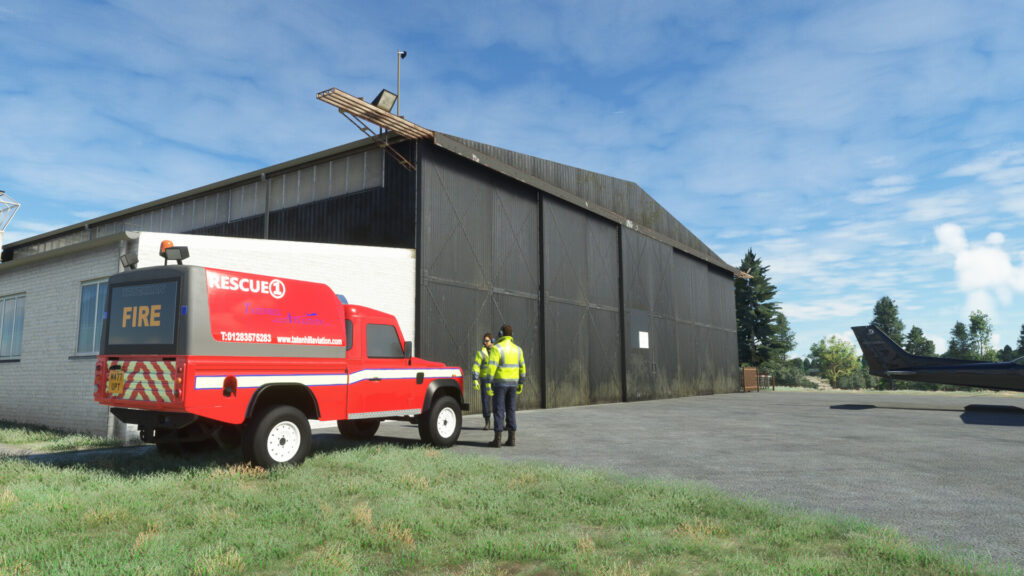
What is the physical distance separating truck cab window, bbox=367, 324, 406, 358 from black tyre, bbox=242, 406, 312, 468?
5.52 ft

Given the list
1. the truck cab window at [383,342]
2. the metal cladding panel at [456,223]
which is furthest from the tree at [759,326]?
the truck cab window at [383,342]

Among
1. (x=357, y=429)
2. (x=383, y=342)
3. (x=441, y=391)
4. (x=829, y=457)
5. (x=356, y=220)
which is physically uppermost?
(x=356, y=220)

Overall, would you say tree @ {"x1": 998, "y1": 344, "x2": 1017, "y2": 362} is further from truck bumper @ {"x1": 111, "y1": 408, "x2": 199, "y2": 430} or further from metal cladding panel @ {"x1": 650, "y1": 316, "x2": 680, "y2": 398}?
truck bumper @ {"x1": 111, "y1": 408, "x2": 199, "y2": 430}

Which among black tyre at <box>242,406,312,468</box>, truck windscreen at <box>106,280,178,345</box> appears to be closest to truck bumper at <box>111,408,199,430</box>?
black tyre at <box>242,406,312,468</box>

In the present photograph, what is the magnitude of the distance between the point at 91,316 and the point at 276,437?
7.96 m

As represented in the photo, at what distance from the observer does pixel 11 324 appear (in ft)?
51.7

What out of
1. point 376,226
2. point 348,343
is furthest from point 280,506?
point 376,226

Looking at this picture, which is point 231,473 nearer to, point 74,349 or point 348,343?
point 348,343

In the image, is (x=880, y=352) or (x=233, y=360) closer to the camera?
(x=233, y=360)

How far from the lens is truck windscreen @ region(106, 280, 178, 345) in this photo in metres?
7.68

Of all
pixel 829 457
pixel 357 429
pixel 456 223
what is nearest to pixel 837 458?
pixel 829 457

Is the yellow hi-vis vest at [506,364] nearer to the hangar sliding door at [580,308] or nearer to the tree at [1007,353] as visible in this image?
the hangar sliding door at [580,308]

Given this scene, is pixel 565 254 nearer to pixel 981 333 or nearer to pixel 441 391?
pixel 441 391

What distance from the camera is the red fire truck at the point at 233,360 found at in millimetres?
7508
